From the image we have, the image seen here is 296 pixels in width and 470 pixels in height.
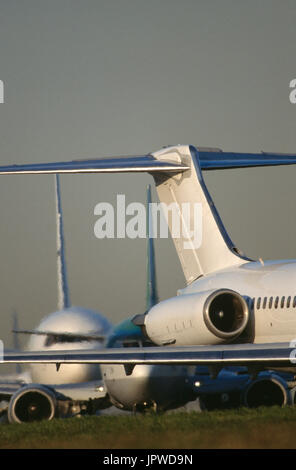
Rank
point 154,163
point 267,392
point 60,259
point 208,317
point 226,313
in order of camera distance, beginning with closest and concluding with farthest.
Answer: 1. point 208,317
2. point 226,313
3. point 267,392
4. point 154,163
5. point 60,259

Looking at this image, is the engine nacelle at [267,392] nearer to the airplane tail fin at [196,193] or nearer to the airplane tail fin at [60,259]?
the airplane tail fin at [196,193]

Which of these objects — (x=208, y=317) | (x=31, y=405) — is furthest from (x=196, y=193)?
(x=31, y=405)

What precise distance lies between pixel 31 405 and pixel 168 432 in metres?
12.7

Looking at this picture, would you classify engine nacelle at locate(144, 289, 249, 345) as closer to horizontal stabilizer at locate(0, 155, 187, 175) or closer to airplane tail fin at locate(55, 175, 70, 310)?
horizontal stabilizer at locate(0, 155, 187, 175)

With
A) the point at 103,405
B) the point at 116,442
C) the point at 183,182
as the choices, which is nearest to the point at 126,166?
the point at 183,182

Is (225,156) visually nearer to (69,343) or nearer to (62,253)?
(69,343)

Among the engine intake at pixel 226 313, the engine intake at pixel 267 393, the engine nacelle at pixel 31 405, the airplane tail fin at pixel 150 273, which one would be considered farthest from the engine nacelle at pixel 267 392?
the airplane tail fin at pixel 150 273

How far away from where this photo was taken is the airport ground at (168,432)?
14055mm

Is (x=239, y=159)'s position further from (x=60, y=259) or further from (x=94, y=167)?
(x=60, y=259)

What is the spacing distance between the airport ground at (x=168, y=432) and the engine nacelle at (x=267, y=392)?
663 centimetres

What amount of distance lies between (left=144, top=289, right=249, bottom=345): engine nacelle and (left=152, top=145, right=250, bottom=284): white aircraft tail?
300 cm

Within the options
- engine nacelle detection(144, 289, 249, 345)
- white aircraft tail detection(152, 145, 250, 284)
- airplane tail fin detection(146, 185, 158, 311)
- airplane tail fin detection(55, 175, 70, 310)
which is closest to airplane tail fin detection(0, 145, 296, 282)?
white aircraft tail detection(152, 145, 250, 284)

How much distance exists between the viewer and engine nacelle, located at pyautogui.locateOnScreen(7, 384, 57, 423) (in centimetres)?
2730

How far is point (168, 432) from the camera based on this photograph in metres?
15.2
